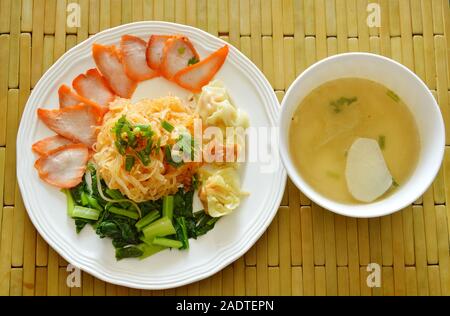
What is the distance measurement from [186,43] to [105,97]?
36cm

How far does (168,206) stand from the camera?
2018 millimetres

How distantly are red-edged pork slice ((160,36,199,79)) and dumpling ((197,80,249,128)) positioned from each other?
5.0 inches

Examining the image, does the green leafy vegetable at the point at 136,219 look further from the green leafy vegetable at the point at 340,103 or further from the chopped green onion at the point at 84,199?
the green leafy vegetable at the point at 340,103

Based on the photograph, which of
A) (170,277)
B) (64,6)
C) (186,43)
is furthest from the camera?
(64,6)

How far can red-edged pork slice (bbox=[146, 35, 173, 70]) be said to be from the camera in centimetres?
207

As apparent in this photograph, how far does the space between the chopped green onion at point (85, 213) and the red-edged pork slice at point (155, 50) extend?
56cm

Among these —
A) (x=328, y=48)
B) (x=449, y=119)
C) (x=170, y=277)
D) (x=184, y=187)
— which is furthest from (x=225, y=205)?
(x=449, y=119)

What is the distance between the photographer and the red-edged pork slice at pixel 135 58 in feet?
6.80

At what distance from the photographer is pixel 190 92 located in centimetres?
209

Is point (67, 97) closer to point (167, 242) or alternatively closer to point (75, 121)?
point (75, 121)

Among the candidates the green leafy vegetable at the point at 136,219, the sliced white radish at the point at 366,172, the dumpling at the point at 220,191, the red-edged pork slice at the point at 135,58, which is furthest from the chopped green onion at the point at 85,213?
the sliced white radish at the point at 366,172

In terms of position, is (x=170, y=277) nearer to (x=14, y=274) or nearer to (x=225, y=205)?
(x=225, y=205)

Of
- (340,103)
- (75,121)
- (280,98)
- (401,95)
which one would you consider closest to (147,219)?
(75,121)

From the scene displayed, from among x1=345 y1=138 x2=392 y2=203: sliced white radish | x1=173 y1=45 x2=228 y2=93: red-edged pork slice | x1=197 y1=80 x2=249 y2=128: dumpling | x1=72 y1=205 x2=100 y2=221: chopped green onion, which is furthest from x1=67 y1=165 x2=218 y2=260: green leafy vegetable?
x1=345 y1=138 x2=392 y2=203: sliced white radish
